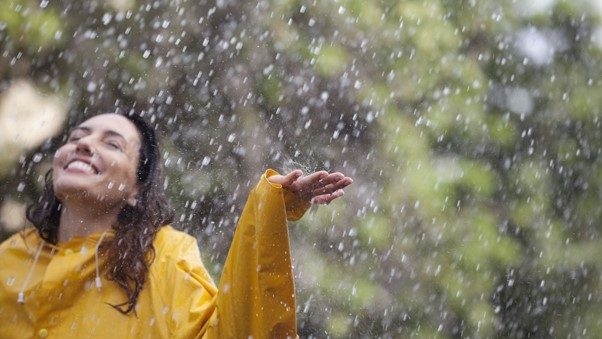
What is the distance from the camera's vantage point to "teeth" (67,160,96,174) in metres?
2.40

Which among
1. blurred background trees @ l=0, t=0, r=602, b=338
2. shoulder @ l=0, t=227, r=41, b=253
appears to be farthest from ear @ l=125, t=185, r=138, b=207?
blurred background trees @ l=0, t=0, r=602, b=338

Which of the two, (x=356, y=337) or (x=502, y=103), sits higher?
(x=502, y=103)

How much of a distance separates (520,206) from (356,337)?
3.65 ft

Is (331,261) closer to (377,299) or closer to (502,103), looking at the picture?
(377,299)

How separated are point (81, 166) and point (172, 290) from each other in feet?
1.50

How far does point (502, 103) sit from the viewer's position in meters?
4.93

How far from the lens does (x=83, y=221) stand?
2.39m

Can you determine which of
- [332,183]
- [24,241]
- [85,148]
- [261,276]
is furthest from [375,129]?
[332,183]

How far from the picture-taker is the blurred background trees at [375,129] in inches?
164

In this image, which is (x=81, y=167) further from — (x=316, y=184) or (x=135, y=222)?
(x=316, y=184)

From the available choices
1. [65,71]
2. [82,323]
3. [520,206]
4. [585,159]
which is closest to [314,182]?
[82,323]

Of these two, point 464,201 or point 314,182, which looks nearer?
point 314,182

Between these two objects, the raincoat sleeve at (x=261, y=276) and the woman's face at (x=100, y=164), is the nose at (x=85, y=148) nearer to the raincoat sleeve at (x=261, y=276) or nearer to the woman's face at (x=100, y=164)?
the woman's face at (x=100, y=164)

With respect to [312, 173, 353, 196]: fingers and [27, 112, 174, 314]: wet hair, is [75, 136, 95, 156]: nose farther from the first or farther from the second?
[312, 173, 353, 196]: fingers
